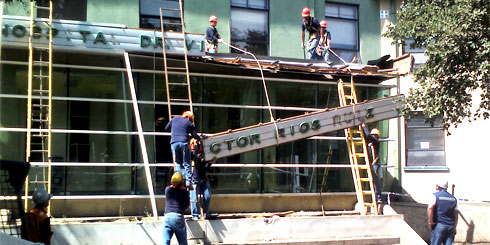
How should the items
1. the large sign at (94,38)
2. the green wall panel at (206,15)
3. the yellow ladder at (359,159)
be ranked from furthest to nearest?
the green wall panel at (206,15)
the yellow ladder at (359,159)
the large sign at (94,38)

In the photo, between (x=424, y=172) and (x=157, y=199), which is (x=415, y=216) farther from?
(x=157, y=199)

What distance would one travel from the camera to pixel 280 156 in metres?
13.0

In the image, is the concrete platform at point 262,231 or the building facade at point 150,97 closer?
the concrete platform at point 262,231

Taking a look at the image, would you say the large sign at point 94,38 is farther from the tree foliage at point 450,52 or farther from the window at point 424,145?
the window at point 424,145

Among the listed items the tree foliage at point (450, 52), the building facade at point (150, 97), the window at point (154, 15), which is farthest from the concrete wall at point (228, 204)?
the window at point (154, 15)

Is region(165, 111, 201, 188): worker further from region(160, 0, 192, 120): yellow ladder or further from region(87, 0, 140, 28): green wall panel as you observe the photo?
region(87, 0, 140, 28): green wall panel

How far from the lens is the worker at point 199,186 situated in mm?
9953

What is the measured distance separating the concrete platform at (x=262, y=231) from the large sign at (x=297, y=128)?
1.41 metres

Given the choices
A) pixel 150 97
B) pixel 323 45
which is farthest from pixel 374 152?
pixel 150 97

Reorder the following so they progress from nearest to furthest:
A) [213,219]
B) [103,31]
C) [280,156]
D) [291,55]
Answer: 1. [213,219]
2. [103,31]
3. [280,156]
4. [291,55]

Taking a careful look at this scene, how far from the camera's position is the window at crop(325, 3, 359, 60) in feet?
50.0

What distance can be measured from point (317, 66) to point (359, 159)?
2.72m

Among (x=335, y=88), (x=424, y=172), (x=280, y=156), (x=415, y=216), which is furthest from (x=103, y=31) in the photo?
(x=424, y=172)

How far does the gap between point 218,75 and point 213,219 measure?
147 inches
